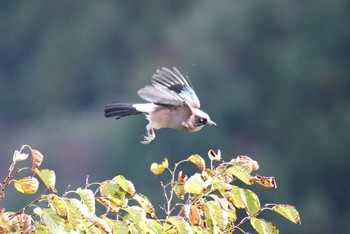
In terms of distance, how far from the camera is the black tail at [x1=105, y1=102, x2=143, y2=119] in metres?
4.83

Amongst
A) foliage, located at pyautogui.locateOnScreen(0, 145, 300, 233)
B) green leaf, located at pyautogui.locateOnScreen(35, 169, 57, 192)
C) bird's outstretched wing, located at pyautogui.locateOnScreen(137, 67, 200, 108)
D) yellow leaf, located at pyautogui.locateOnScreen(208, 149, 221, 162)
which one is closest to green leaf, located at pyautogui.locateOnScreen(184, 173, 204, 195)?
foliage, located at pyautogui.locateOnScreen(0, 145, 300, 233)

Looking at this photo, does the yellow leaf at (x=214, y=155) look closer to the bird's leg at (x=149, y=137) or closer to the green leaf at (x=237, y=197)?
the green leaf at (x=237, y=197)

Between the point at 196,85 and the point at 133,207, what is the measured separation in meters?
20.4

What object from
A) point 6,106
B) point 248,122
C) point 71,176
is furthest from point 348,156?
point 6,106

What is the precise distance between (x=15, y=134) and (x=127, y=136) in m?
2.56

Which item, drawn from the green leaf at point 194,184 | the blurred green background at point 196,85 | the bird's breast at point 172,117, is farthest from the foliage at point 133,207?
the blurred green background at point 196,85

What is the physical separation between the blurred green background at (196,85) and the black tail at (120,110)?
1470 cm

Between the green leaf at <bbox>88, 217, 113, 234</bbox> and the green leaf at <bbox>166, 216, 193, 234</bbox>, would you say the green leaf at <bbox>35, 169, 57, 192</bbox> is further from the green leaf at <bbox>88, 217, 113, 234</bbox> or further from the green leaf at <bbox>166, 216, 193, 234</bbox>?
the green leaf at <bbox>166, 216, 193, 234</bbox>

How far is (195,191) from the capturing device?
289 centimetres

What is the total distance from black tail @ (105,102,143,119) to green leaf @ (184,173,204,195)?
195cm

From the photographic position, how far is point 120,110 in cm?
486

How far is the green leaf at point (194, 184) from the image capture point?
287cm

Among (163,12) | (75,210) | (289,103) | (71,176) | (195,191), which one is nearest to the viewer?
(75,210)

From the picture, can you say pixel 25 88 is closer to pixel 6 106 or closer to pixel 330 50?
pixel 6 106
